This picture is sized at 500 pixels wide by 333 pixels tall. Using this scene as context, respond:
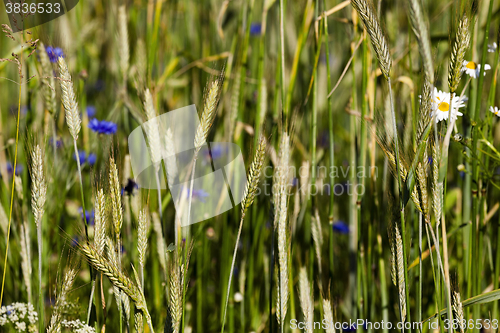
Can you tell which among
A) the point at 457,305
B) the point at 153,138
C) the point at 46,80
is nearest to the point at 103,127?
the point at 46,80

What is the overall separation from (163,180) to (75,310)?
1.15ft

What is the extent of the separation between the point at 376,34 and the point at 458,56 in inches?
4.7

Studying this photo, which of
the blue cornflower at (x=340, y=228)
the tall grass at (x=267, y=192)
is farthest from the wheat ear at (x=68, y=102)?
the blue cornflower at (x=340, y=228)

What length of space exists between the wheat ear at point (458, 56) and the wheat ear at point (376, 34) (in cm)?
9

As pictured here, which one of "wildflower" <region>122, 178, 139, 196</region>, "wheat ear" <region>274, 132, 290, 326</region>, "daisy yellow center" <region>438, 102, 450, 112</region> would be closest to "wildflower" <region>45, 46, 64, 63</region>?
"wildflower" <region>122, 178, 139, 196</region>

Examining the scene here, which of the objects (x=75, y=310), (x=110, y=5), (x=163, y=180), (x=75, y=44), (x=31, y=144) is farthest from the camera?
(x=110, y=5)

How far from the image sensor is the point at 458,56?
20.9 inches

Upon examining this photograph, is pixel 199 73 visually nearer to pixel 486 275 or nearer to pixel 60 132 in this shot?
pixel 60 132

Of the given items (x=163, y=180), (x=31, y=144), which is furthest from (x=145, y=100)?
(x=163, y=180)

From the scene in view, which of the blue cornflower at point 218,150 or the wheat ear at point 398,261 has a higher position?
the blue cornflower at point 218,150

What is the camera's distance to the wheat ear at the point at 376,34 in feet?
1.77

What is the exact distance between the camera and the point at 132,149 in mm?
1000

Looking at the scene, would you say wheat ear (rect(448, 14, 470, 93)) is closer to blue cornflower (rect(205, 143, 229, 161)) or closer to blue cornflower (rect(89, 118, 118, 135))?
blue cornflower (rect(205, 143, 229, 161))
